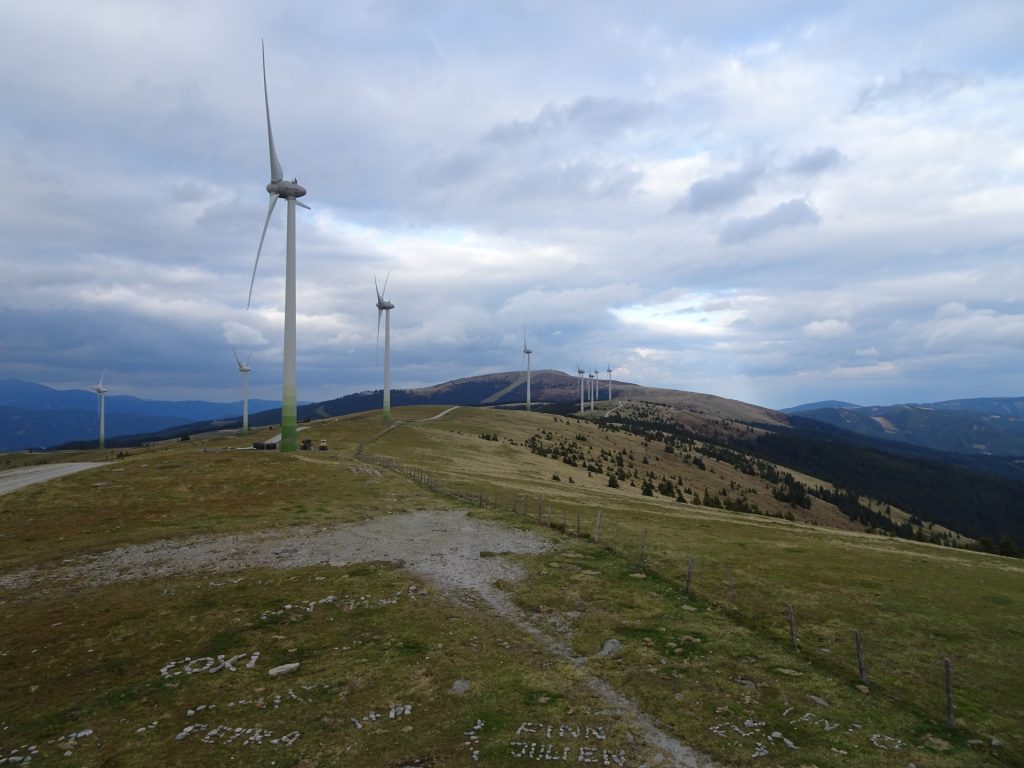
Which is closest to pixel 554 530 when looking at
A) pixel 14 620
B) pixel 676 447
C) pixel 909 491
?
pixel 14 620

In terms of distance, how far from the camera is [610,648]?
1627cm

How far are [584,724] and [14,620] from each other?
19163 millimetres

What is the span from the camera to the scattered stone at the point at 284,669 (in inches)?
591

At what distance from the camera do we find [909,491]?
168625 mm

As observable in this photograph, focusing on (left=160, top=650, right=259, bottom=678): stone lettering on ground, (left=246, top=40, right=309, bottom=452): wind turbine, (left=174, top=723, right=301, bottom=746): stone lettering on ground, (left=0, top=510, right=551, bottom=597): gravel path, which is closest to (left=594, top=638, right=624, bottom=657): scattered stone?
(left=0, top=510, right=551, bottom=597): gravel path

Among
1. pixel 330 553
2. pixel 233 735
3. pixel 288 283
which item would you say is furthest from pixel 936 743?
pixel 288 283

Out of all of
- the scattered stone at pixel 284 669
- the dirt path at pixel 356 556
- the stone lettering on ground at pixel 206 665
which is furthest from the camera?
the dirt path at pixel 356 556

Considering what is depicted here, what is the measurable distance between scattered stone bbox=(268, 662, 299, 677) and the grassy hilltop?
27cm

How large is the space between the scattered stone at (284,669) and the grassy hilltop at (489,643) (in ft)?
0.89

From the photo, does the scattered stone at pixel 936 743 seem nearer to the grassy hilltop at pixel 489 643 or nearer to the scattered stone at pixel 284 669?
the grassy hilltop at pixel 489 643

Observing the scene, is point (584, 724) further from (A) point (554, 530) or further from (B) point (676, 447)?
(B) point (676, 447)

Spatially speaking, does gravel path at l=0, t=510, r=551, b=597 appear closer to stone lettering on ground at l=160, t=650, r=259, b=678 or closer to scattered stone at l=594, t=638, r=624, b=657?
scattered stone at l=594, t=638, r=624, b=657

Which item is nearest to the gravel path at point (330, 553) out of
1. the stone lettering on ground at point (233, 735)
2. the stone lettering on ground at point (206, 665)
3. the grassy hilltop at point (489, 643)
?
the grassy hilltop at point (489, 643)

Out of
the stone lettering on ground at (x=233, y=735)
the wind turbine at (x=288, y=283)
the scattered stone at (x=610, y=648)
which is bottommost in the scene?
the stone lettering on ground at (x=233, y=735)
